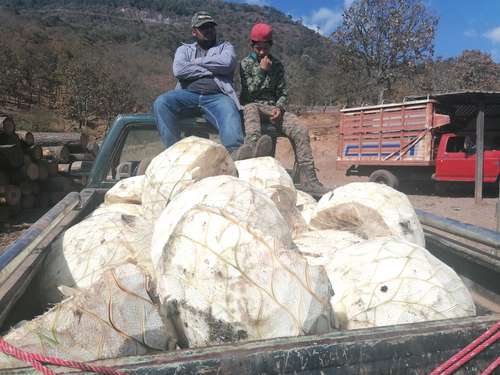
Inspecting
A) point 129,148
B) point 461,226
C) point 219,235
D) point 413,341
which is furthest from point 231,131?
point 413,341

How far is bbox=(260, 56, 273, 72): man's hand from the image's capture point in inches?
171

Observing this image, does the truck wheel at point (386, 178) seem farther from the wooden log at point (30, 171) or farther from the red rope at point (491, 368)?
the red rope at point (491, 368)

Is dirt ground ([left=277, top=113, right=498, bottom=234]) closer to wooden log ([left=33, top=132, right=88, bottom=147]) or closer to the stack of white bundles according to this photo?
the stack of white bundles

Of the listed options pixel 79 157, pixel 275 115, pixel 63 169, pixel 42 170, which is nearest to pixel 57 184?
pixel 42 170

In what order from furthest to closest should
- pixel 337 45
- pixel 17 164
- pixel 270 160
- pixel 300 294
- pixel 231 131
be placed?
pixel 337 45 → pixel 17 164 → pixel 231 131 → pixel 270 160 → pixel 300 294

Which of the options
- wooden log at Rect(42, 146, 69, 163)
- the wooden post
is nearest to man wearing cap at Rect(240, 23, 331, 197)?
the wooden post

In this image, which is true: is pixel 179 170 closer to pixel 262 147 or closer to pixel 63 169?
pixel 262 147

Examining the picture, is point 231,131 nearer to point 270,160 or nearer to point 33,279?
point 270,160

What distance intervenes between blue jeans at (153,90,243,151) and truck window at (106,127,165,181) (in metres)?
0.25

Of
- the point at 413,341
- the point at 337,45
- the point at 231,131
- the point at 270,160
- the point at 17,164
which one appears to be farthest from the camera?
the point at 337,45

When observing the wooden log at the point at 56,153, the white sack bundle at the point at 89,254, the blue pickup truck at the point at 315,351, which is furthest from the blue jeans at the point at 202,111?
the wooden log at the point at 56,153

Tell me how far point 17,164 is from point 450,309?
965 cm

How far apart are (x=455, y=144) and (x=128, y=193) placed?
12118 mm

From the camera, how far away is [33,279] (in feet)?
5.43
